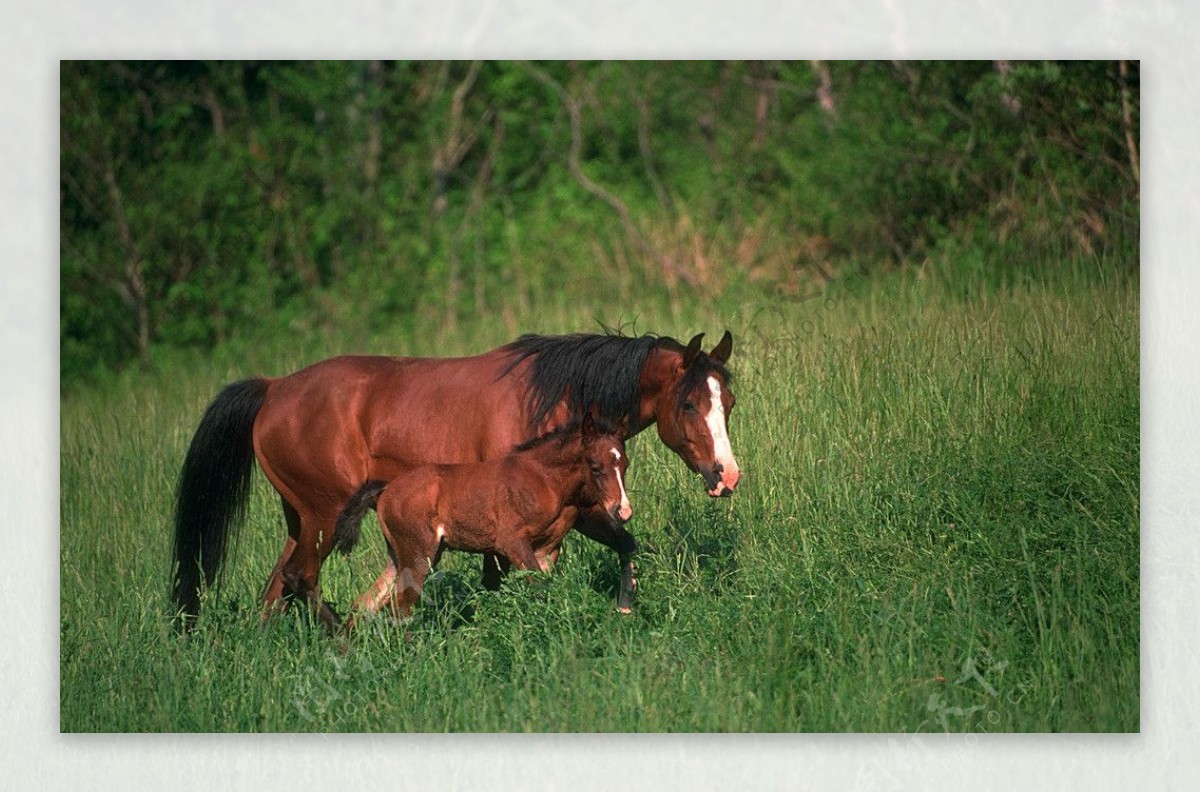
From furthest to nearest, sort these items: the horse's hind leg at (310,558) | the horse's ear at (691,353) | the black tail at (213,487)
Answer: the black tail at (213,487), the horse's hind leg at (310,558), the horse's ear at (691,353)

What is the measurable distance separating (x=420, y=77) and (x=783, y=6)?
4.08 metres

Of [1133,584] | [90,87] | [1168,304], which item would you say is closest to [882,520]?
[1133,584]

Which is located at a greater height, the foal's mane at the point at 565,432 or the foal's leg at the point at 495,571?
the foal's mane at the point at 565,432

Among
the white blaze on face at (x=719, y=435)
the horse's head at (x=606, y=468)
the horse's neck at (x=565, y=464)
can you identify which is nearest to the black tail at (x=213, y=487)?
the horse's neck at (x=565, y=464)

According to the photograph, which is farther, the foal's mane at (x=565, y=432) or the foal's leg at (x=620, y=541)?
the foal's leg at (x=620, y=541)

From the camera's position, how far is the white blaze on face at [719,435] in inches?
199

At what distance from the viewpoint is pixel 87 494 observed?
6.01 meters

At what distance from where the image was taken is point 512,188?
9.72 meters

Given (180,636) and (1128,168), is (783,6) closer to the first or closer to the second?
(1128,168)

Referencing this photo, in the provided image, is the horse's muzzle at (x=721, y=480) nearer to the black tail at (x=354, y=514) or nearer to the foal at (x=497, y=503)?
the foal at (x=497, y=503)

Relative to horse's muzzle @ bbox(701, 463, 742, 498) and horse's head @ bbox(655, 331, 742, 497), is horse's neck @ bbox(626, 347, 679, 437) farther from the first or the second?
horse's muzzle @ bbox(701, 463, 742, 498)

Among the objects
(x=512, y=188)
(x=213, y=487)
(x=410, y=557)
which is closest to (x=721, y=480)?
(x=410, y=557)

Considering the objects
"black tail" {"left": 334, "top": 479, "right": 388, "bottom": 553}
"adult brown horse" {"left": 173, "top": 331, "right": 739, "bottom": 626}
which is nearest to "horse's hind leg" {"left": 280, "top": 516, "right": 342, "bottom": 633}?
"adult brown horse" {"left": 173, "top": 331, "right": 739, "bottom": 626}

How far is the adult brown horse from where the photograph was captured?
5258 mm
